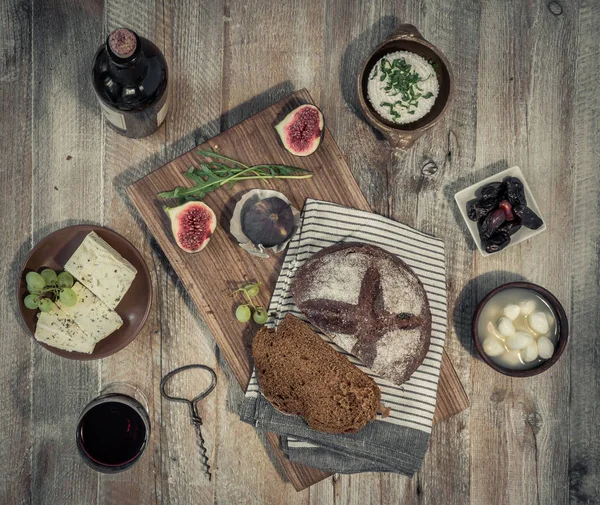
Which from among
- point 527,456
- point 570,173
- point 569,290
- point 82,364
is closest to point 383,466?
point 527,456

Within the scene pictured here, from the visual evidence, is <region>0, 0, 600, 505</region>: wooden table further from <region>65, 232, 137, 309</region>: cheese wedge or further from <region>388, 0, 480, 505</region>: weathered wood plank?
<region>65, 232, 137, 309</region>: cheese wedge

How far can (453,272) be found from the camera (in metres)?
2.90

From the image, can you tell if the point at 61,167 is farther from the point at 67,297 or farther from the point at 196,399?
the point at 196,399

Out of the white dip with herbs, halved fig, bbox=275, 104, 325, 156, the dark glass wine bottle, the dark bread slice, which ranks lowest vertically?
the dark bread slice

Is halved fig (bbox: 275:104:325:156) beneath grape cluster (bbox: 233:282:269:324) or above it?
above

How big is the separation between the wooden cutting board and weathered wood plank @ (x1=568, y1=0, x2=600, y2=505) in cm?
69

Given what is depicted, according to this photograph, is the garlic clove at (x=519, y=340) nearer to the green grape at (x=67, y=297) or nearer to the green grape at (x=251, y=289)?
the green grape at (x=251, y=289)

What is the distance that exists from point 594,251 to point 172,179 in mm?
1981

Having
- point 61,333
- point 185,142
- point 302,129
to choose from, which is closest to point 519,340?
point 302,129

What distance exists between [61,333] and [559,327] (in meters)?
2.14

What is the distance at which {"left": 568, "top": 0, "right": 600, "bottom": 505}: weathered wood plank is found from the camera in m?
2.95

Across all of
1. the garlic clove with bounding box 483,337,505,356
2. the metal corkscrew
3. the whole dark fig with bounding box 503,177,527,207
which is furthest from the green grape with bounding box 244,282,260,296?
the whole dark fig with bounding box 503,177,527,207

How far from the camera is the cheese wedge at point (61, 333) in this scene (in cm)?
258

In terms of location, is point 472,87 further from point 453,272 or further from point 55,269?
point 55,269
